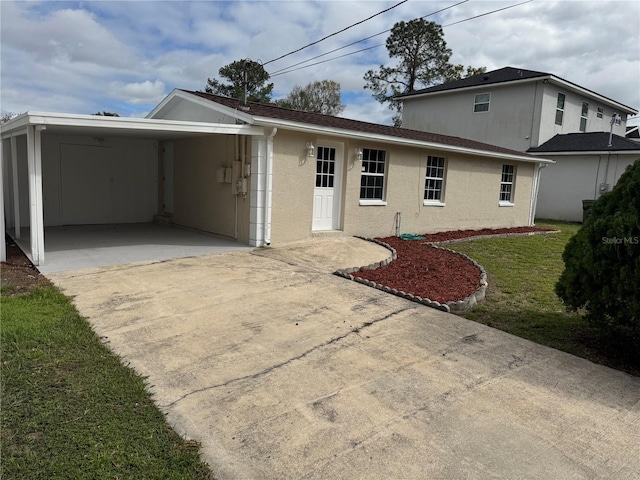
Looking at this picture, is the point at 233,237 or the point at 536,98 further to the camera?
the point at 536,98

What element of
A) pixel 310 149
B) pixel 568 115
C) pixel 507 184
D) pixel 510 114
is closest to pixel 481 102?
pixel 510 114

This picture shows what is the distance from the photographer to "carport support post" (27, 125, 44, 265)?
707 cm

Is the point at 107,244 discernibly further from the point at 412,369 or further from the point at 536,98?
the point at 536,98

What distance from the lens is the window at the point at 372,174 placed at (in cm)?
1137

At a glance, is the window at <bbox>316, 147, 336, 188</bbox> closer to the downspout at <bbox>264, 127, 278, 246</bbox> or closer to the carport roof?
the downspout at <bbox>264, 127, 278, 246</bbox>

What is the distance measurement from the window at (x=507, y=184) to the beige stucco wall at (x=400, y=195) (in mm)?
214

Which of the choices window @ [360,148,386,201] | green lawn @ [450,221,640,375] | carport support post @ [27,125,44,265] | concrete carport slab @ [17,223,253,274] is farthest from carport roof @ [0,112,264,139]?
green lawn @ [450,221,640,375]

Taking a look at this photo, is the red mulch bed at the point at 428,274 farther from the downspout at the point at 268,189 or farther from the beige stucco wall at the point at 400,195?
the downspout at the point at 268,189

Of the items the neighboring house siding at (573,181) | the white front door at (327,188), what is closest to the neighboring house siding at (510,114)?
the neighboring house siding at (573,181)

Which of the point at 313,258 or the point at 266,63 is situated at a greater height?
the point at 266,63

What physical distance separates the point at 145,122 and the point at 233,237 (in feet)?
10.9

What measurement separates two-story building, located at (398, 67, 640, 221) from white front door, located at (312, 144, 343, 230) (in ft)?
46.9

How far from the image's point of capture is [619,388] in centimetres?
392

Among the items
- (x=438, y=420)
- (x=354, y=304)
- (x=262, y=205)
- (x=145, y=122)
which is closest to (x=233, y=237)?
(x=262, y=205)
